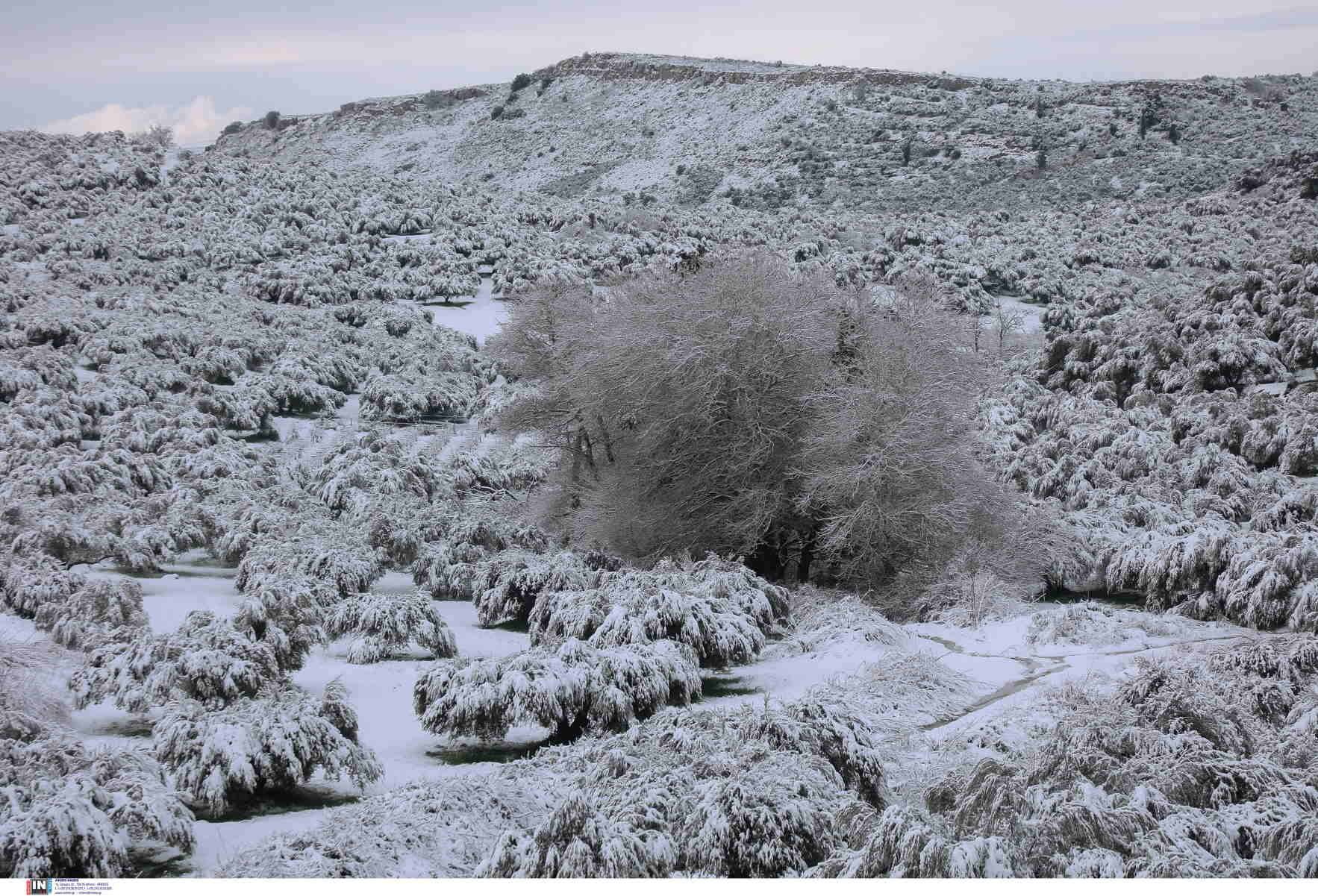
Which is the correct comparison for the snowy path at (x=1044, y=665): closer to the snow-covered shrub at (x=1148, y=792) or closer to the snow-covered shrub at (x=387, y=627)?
the snow-covered shrub at (x=1148, y=792)

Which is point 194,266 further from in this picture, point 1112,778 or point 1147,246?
point 1112,778

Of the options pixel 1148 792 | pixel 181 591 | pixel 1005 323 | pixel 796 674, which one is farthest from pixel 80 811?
pixel 1005 323

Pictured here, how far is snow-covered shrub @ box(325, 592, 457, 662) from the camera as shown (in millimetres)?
13422

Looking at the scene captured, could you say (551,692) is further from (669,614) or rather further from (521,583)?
(521,583)

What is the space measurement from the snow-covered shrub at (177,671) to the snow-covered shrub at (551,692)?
1.74m

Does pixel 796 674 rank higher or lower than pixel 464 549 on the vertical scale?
lower

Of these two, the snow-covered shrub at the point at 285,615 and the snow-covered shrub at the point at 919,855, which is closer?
the snow-covered shrub at the point at 919,855

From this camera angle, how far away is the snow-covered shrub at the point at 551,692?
10.4m

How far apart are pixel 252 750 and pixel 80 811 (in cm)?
174

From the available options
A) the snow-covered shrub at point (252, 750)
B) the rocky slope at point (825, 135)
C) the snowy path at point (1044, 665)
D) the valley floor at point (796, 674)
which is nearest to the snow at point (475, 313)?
the rocky slope at point (825, 135)

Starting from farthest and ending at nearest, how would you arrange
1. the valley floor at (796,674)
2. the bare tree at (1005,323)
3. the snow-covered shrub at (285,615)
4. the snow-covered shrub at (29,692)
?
the bare tree at (1005,323) → the snow-covered shrub at (285,615) → the valley floor at (796,674) → the snow-covered shrub at (29,692)

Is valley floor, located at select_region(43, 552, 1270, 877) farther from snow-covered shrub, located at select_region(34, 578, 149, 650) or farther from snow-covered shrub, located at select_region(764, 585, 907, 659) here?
snow-covered shrub, located at select_region(34, 578, 149, 650)

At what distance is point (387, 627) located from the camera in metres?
13.5

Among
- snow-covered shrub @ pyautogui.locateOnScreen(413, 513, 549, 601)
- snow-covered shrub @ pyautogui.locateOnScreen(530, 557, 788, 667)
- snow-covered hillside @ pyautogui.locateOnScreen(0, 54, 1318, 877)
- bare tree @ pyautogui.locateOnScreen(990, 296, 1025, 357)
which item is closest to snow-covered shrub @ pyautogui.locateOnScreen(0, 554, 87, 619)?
snow-covered hillside @ pyautogui.locateOnScreen(0, 54, 1318, 877)
